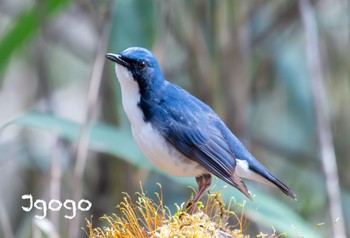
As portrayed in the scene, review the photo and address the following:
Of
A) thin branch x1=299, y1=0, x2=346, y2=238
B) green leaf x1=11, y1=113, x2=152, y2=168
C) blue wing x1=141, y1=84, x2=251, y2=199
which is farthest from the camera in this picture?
green leaf x1=11, y1=113, x2=152, y2=168

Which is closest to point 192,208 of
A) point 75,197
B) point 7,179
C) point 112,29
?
point 75,197

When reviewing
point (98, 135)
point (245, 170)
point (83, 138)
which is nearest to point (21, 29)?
point (98, 135)

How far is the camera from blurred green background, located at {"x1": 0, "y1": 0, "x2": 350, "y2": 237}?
5.08 m

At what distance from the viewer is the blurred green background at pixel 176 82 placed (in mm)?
5078

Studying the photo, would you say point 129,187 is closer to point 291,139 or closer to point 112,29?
point 112,29

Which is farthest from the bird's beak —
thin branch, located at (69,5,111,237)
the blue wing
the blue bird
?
thin branch, located at (69,5,111,237)

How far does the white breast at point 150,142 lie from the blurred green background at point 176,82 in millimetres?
741

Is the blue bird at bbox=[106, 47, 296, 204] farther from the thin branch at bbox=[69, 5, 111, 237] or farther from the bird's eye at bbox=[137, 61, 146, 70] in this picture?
the thin branch at bbox=[69, 5, 111, 237]

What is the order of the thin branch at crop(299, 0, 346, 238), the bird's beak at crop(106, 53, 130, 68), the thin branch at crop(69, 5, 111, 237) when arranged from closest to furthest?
the bird's beak at crop(106, 53, 130, 68)
the thin branch at crop(69, 5, 111, 237)
the thin branch at crop(299, 0, 346, 238)

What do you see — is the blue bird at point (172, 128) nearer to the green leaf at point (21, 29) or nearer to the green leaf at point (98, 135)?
the green leaf at point (98, 135)

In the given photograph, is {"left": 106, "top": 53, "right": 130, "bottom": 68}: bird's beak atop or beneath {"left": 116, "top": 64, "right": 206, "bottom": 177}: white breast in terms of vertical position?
atop

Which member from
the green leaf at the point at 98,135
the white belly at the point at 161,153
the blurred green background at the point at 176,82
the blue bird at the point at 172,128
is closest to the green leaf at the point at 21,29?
the blurred green background at the point at 176,82

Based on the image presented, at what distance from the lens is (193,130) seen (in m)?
3.84

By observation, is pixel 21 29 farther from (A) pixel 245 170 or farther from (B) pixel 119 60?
(A) pixel 245 170
